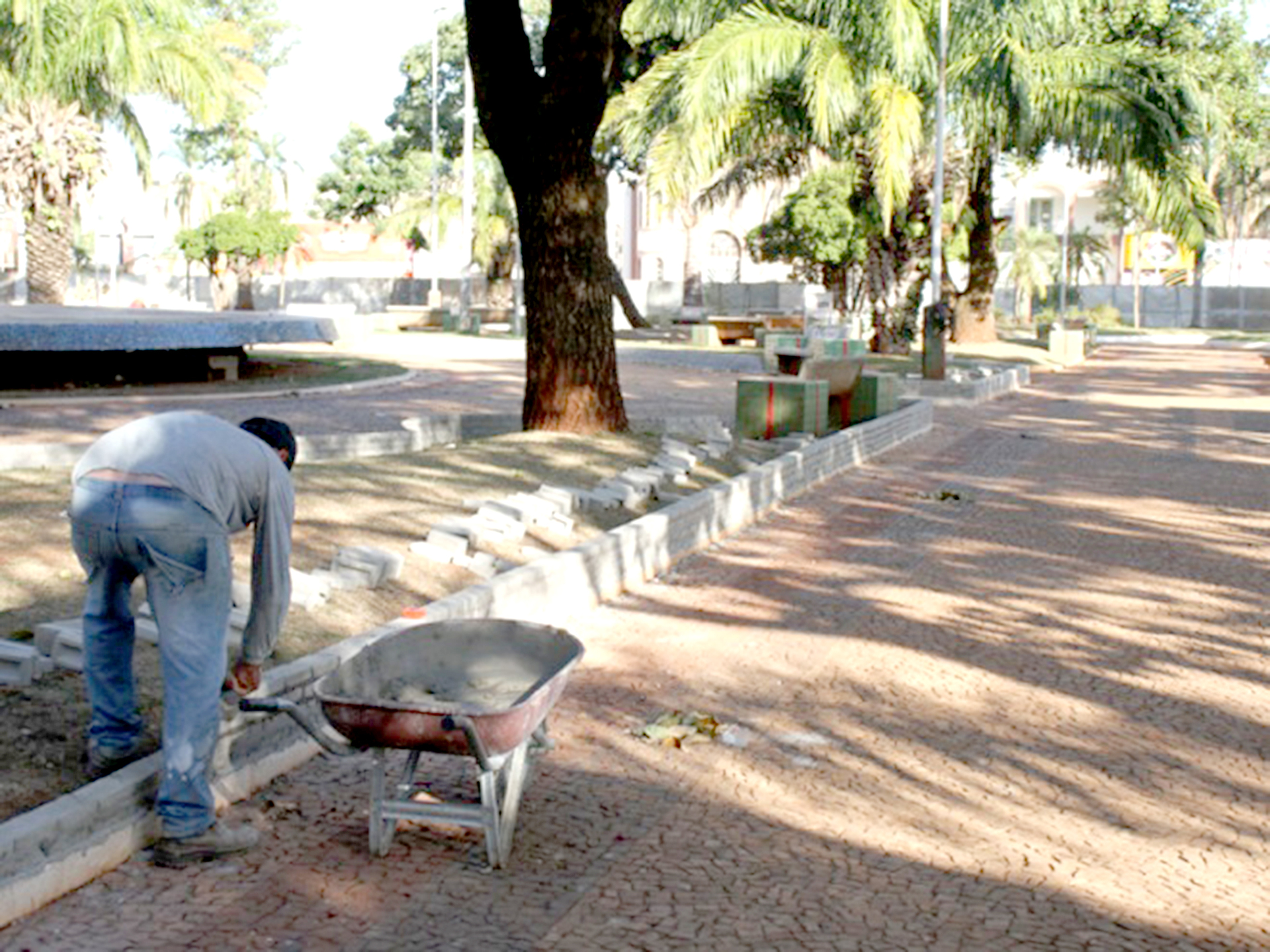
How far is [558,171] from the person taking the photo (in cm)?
1384

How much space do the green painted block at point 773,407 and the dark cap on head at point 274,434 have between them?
441 inches

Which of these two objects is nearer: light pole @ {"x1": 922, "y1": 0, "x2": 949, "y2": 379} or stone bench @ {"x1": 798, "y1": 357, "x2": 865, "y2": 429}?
stone bench @ {"x1": 798, "y1": 357, "x2": 865, "y2": 429}

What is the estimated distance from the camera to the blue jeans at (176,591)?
16.2ft

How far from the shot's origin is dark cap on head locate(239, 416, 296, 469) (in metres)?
5.23

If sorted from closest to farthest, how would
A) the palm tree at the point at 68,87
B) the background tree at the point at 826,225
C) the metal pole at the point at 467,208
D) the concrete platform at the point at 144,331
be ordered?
the concrete platform at the point at 144,331
the palm tree at the point at 68,87
the background tree at the point at 826,225
the metal pole at the point at 467,208

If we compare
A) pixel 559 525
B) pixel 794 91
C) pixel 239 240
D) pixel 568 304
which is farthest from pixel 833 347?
pixel 239 240

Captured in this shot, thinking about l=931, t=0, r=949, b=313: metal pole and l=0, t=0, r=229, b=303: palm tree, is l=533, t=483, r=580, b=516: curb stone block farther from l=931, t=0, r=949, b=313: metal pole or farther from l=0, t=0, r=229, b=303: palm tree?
l=0, t=0, r=229, b=303: palm tree

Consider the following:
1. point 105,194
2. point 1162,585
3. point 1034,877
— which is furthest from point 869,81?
point 105,194

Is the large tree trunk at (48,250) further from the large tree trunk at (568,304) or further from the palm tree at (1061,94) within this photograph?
the large tree trunk at (568,304)

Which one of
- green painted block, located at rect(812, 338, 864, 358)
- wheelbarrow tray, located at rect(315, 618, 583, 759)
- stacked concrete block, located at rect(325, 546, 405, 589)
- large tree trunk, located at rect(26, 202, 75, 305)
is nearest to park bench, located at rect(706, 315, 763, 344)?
large tree trunk, located at rect(26, 202, 75, 305)

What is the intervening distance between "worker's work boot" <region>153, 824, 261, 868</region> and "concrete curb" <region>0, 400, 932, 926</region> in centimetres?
14

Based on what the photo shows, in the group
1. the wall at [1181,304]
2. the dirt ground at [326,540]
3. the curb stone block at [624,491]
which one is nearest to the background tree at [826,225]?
the dirt ground at [326,540]

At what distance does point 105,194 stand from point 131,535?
162 ft

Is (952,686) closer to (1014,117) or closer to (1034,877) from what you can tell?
(1034,877)
